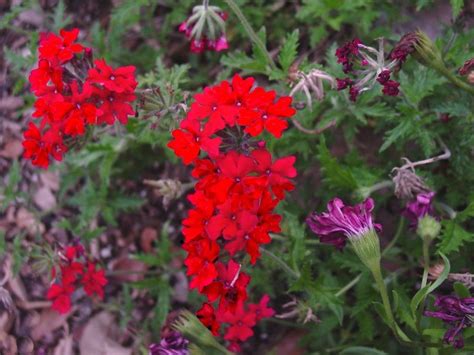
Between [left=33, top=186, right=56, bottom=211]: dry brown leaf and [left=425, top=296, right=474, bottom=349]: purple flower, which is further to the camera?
[left=33, top=186, right=56, bottom=211]: dry brown leaf

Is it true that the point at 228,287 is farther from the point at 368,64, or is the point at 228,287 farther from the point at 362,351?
the point at 368,64

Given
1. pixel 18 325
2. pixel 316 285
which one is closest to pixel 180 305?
pixel 18 325

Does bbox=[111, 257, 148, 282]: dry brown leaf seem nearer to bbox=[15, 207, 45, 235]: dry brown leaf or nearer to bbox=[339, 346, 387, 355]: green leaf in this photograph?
bbox=[15, 207, 45, 235]: dry brown leaf

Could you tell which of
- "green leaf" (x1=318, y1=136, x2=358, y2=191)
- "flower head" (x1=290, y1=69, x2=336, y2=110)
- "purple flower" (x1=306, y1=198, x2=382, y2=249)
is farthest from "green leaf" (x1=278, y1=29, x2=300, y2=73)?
"purple flower" (x1=306, y1=198, x2=382, y2=249)

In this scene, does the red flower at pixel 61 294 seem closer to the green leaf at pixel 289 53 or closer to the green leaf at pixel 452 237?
the green leaf at pixel 289 53

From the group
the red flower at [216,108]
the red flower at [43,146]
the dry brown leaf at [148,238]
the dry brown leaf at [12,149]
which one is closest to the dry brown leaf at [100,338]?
the dry brown leaf at [148,238]
